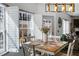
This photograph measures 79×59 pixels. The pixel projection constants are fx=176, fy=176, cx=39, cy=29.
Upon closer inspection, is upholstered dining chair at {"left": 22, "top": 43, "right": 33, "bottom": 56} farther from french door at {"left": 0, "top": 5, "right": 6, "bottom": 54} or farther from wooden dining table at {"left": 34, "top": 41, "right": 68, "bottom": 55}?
french door at {"left": 0, "top": 5, "right": 6, "bottom": 54}

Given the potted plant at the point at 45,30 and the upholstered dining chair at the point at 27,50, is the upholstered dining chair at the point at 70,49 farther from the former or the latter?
the upholstered dining chair at the point at 27,50

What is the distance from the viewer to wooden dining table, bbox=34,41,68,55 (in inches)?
123

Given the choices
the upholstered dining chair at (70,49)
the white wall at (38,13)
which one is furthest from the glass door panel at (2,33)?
the upholstered dining chair at (70,49)

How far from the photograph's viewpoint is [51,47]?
10.3 feet

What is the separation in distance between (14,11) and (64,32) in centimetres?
97

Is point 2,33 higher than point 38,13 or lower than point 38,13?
lower

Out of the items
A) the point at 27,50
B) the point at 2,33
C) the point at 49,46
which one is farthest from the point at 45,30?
the point at 2,33

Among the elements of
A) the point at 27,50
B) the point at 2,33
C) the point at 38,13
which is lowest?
the point at 27,50

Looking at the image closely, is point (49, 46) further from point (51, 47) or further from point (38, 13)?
point (38, 13)

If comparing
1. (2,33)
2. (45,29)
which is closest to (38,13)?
(45,29)

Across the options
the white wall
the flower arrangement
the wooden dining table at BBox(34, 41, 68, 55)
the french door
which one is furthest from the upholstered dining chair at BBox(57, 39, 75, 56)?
the french door

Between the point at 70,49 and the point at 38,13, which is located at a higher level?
the point at 38,13

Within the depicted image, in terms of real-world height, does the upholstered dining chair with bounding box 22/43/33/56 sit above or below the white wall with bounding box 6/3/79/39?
below

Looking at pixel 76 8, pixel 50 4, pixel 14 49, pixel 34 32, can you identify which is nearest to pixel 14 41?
pixel 14 49
